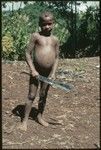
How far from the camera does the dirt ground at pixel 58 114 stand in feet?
17.6

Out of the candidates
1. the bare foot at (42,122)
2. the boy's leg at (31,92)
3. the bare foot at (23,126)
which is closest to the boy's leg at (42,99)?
the bare foot at (42,122)

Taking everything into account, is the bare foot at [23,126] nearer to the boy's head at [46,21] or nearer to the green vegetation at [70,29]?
the boy's head at [46,21]

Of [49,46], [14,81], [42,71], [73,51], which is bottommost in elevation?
[73,51]

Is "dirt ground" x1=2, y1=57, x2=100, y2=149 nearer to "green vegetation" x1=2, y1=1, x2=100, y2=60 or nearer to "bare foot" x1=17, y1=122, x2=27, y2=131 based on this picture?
"bare foot" x1=17, y1=122, x2=27, y2=131

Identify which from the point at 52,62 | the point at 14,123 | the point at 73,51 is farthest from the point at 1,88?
the point at 73,51

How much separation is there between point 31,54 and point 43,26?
0.46m

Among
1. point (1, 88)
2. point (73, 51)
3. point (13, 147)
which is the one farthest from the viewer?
point (73, 51)

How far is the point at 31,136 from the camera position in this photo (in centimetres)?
545

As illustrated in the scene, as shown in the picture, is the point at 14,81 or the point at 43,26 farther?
the point at 14,81

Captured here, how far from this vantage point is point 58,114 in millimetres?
6465

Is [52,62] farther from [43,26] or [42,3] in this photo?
[42,3]

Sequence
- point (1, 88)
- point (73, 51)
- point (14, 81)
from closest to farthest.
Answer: point (1, 88)
point (14, 81)
point (73, 51)

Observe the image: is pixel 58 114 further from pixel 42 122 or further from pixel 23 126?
pixel 23 126

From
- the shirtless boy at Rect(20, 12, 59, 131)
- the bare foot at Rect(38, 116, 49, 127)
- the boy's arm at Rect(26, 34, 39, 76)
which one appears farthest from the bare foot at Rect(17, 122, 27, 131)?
the boy's arm at Rect(26, 34, 39, 76)
